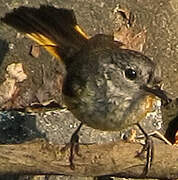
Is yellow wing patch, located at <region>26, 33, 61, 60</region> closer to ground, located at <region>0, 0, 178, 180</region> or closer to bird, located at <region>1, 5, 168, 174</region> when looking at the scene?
bird, located at <region>1, 5, 168, 174</region>

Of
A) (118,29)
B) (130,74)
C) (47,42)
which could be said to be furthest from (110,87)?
(118,29)

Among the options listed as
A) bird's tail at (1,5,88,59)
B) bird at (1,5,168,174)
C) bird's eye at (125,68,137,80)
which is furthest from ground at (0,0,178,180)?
bird's eye at (125,68,137,80)

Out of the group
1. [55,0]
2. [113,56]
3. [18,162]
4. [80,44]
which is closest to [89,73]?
[113,56]

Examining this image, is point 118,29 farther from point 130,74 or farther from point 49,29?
point 130,74

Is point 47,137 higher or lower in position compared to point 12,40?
lower

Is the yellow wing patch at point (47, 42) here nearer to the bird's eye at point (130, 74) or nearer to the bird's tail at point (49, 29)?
the bird's tail at point (49, 29)

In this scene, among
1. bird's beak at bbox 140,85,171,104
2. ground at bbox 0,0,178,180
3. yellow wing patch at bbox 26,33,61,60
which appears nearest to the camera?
bird's beak at bbox 140,85,171,104

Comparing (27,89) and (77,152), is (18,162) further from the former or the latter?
(27,89)
